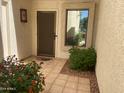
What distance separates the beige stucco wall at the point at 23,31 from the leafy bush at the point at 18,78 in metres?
2.61

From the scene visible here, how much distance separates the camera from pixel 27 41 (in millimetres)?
4945

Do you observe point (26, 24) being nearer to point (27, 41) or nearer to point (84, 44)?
point (27, 41)

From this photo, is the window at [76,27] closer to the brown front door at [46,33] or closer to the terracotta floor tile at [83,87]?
the brown front door at [46,33]

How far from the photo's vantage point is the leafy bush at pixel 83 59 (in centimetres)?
365

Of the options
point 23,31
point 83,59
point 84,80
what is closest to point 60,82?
point 84,80

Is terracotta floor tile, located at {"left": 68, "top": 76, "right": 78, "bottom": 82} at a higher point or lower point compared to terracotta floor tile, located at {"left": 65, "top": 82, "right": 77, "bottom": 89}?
higher

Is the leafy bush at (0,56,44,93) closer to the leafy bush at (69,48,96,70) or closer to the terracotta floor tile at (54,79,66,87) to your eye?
the terracotta floor tile at (54,79,66,87)

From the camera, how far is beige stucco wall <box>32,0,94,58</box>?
4387 millimetres

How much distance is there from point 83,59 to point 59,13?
2.22 meters

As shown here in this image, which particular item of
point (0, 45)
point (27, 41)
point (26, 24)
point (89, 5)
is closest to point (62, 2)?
point (89, 5)

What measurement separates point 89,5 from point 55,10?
4.60 feet

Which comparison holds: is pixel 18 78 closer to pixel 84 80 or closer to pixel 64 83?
pixel 64 83

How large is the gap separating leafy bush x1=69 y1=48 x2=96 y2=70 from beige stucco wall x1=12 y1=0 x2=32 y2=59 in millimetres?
2047

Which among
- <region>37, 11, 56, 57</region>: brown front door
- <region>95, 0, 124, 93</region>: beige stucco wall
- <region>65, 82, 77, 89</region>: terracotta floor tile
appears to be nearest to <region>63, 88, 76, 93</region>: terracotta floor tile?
<region>65, 82, 77, 89</region>: terracotta floor tile
